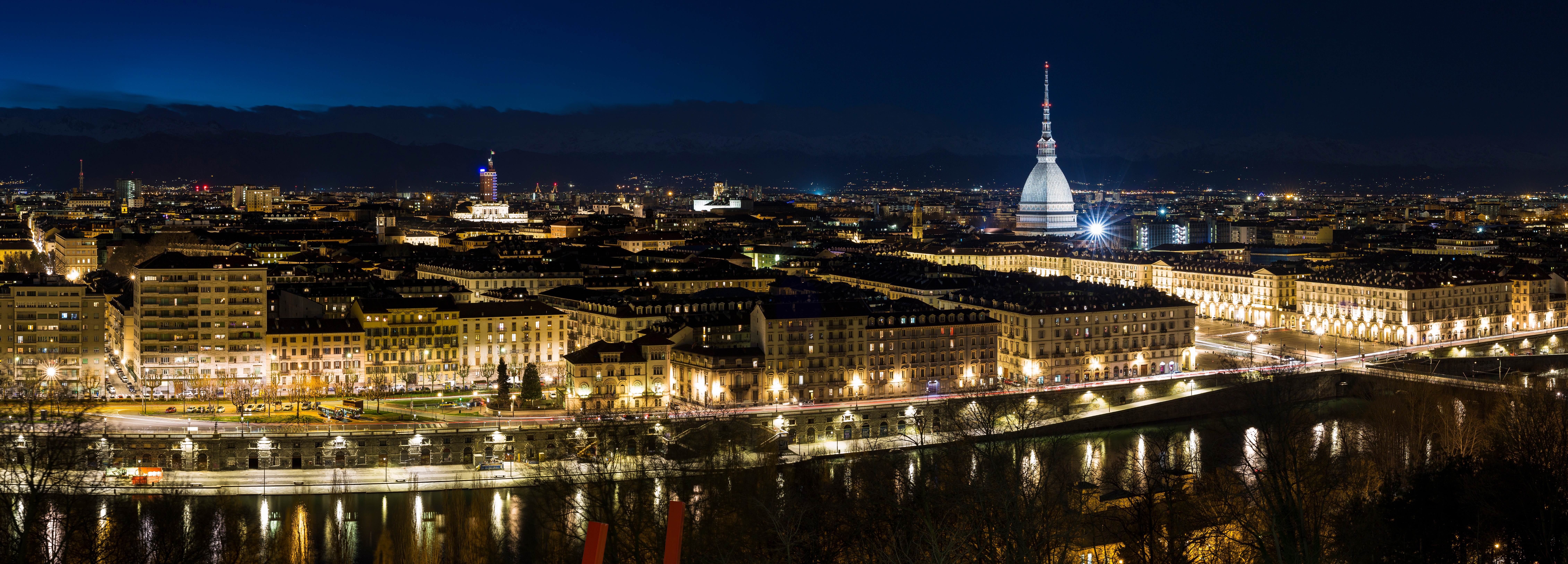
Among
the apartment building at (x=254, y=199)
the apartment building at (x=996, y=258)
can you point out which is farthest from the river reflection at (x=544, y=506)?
the apartment building at (x=254, y=199)

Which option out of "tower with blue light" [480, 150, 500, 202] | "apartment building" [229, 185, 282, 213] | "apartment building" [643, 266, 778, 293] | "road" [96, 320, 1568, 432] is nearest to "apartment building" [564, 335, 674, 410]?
"road" [96, 320, 1568, 432]

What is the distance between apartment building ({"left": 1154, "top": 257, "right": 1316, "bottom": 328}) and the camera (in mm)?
58250

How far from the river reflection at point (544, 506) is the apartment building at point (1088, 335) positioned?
9172 mm

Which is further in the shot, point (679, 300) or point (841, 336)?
point (679, 300)

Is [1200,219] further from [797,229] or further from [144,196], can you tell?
[144,196]

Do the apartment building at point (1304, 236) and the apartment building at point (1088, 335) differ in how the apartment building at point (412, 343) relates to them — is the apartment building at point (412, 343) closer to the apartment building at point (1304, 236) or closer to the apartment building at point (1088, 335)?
the apartment building at point (1088, 335)

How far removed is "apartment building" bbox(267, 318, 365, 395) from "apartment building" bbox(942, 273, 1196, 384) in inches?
668

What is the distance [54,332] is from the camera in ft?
144

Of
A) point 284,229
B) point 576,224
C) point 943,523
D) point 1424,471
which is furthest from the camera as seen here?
point 576,224

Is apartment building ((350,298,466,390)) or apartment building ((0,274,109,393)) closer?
apartment building ((0,274,109,393))

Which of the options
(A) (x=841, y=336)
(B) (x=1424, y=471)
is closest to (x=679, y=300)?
(A) (x=841, y=336)

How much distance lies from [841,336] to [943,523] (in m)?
18.2

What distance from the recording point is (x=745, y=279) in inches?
2325

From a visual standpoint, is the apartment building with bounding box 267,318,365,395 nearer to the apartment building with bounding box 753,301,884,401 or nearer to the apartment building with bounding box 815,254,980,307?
the apartment building with bounding box 753,301,884,401
